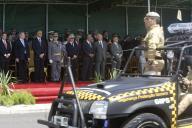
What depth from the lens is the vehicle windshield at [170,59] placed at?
7.25 m

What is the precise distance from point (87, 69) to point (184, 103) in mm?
11065

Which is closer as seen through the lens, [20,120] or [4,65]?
[20,120]

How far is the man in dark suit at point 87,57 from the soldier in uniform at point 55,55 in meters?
0.84

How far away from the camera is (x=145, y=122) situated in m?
6.62

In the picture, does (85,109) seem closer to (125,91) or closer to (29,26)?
(125,91)

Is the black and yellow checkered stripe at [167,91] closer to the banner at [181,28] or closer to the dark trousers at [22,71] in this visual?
the dark trousers at [22,71]

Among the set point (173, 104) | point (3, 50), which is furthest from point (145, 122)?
point (3, 50)

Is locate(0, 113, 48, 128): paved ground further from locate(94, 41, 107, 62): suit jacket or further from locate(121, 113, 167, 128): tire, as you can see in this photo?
locate(94, 41, 107, 62): suit jacket

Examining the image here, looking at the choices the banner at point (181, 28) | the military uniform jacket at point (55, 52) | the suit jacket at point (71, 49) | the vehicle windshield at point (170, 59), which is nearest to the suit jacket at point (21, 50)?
the military uniform jacket at point (55, 52)

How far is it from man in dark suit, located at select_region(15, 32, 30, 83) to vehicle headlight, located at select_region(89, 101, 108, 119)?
10.4 m

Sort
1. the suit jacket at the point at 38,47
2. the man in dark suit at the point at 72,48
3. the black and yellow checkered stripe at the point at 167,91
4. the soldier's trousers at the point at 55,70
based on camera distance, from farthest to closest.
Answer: the man in dark suit at the point at 72,48 < the soldier's trousers at the point at 55,70 < the suit jacket at the point at 38,47 < the black and yellow checkered stripe at the point at 167,91

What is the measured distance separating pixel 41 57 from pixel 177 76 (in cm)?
1041

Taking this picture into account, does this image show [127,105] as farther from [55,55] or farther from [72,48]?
[72,48]

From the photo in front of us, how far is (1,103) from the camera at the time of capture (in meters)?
13.6
